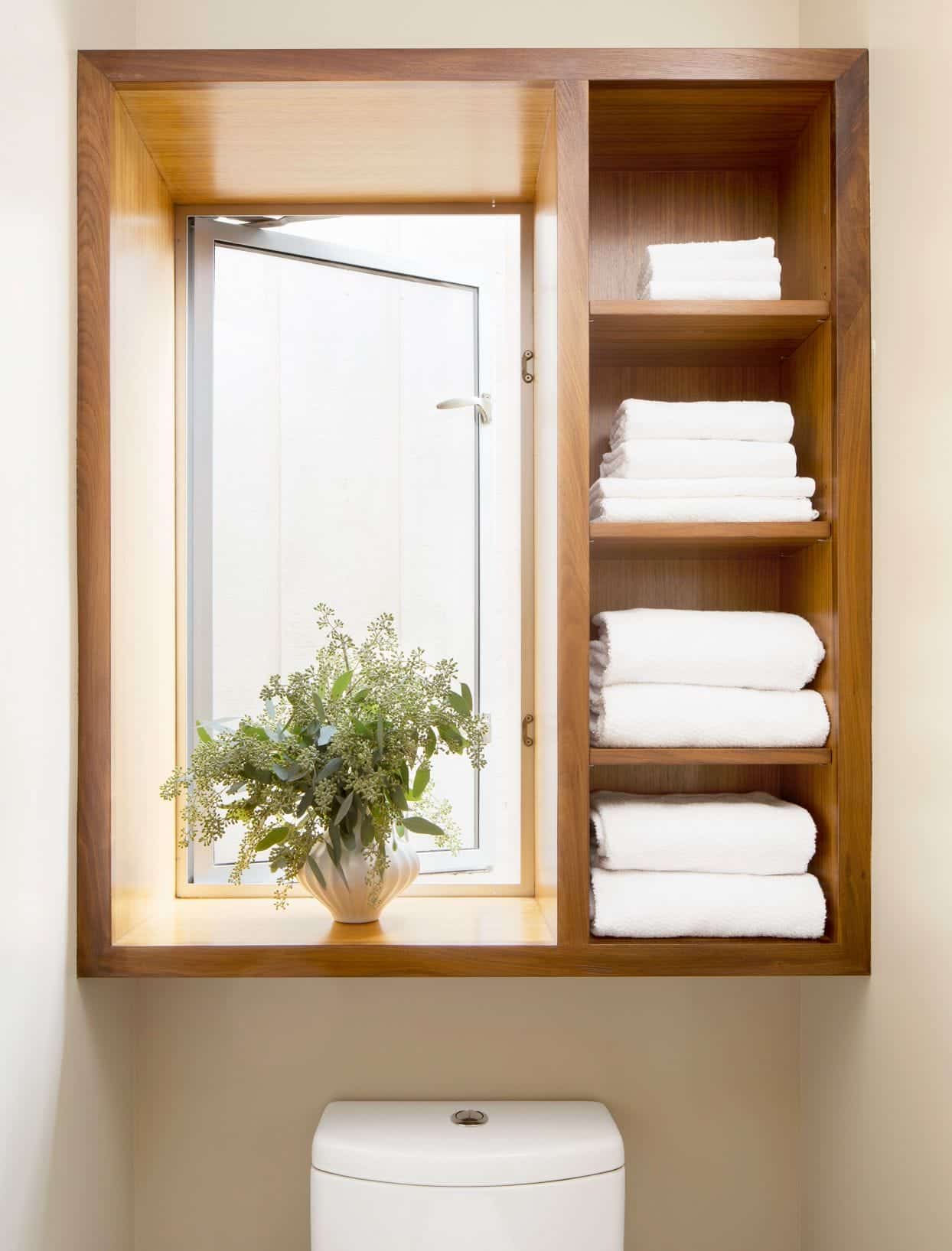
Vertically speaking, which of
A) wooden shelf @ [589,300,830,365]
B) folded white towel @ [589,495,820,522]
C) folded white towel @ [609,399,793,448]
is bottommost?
folded white towel @ [589,495,820,522]

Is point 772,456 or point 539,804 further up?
point 772,456

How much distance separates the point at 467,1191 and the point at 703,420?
1.01 metres

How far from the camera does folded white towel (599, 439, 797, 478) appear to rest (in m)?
1.28

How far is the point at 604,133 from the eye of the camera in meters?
1.38

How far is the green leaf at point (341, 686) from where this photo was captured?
1.33m

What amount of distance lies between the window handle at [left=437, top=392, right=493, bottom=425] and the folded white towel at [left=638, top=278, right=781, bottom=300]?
367 millimetres

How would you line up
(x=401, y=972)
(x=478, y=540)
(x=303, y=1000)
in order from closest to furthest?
(x=401, y=972) < (x=303, y=1000) < (x=478, y=540)

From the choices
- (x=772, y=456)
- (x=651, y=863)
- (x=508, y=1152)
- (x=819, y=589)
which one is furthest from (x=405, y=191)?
(x=508, y=1152)
